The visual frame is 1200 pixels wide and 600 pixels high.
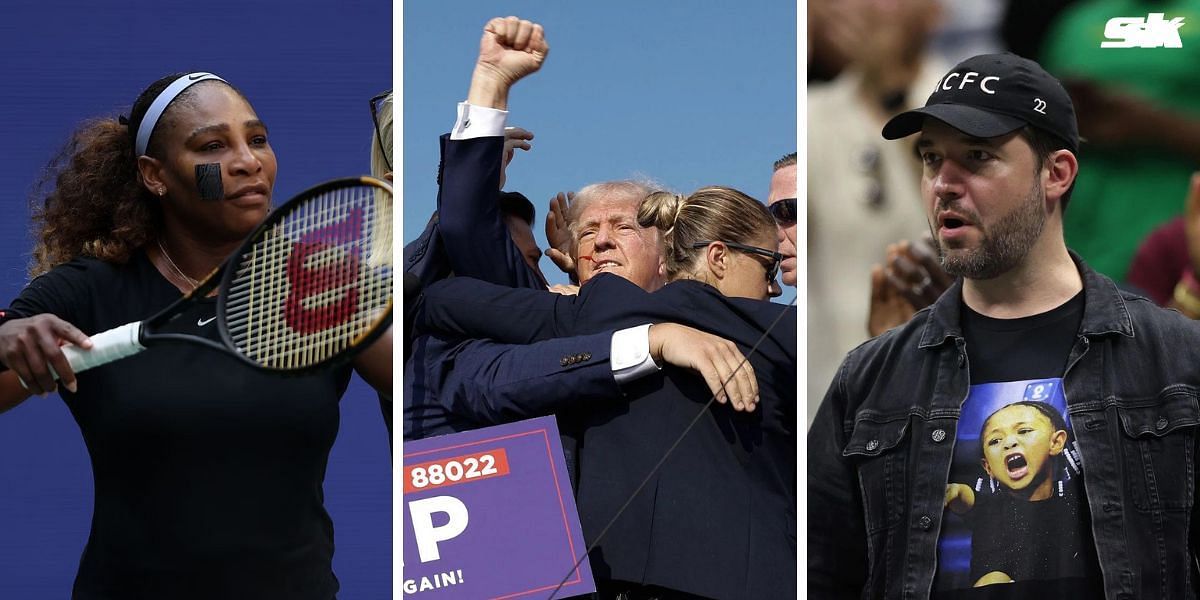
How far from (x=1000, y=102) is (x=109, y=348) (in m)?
2.37

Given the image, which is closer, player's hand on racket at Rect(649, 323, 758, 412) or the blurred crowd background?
player's hand on racket at Rect(649, 323, 758, 412)

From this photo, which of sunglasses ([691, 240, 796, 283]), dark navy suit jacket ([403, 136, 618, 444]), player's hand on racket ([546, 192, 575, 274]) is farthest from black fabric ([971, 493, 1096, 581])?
player's hand on racket ([546, 192, 575, 274])

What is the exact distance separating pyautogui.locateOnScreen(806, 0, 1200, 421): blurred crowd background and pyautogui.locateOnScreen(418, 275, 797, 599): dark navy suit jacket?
0.22 m

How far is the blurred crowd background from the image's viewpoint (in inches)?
196

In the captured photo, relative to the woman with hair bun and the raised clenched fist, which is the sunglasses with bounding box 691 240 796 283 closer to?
the raised clenched fist

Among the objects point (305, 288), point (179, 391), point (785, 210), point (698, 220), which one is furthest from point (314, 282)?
point (785, 210)

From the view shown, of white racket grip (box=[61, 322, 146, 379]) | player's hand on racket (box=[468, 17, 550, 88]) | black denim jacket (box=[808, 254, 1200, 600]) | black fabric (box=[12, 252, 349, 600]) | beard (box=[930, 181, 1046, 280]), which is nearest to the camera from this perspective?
white racket grip (box=[61, 322, 146, 379])

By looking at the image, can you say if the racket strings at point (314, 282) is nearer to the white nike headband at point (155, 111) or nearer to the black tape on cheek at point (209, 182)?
the black tape on cheek at point (209, 182)

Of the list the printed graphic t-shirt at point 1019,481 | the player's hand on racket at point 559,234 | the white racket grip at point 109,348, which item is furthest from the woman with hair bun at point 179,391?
the printed graphic t-shirt at point 1019,481

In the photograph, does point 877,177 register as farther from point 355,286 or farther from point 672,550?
point 355,286

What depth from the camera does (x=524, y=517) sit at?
15.8 ft

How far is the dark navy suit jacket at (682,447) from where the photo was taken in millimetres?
4684

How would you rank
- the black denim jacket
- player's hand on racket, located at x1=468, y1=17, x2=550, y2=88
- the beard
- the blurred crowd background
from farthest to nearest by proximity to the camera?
player's hand on racket, located at x1=468, y1=17, x2=550, y2=88
the blurred crowd background
the beard
the black denim jacket

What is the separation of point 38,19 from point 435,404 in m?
1.62
